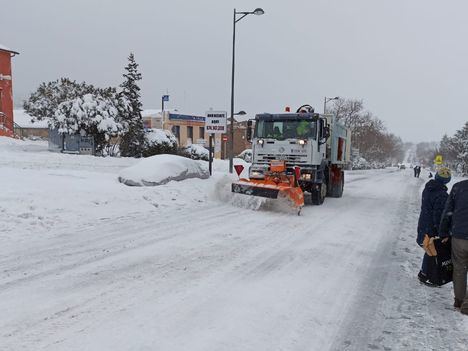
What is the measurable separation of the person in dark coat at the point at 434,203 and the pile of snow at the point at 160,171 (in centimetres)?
913

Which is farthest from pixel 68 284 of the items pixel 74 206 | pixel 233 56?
pixel 233 56

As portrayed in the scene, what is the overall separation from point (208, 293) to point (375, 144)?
3916 inches

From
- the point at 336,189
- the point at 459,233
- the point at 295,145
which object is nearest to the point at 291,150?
the point at 295,145

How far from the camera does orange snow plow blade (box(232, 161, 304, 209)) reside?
11.4 metres

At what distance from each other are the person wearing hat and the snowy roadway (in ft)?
0.84

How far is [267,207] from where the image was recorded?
39.6 ft

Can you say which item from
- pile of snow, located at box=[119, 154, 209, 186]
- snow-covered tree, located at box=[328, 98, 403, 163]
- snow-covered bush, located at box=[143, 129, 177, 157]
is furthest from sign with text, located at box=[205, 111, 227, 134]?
snow-covered tree, located at box=[328, 98, 403, 163]

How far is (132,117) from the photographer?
3191cm

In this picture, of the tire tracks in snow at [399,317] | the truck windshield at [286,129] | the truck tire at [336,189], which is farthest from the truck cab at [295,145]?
the tire tracks in snow at [399,317]

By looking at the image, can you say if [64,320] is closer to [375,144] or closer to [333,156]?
[333,156]

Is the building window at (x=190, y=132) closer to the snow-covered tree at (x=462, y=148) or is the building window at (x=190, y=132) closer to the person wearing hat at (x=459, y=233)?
the snow-covered tree at (x=462, y=148)

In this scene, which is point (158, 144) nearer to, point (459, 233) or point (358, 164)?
point (459, 233)

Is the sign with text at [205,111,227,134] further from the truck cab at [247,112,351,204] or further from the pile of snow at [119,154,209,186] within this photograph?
the truck cab at [247,112,351,204]

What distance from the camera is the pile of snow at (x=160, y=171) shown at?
1311 cm
